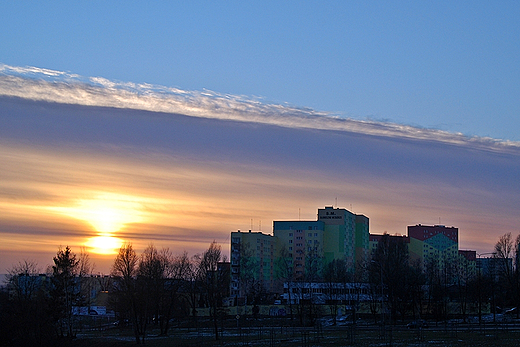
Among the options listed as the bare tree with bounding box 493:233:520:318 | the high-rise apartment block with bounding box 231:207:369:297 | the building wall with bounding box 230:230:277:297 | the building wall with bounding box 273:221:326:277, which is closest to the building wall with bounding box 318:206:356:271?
the high-rise apartment block with bounding box 231:207:369:297

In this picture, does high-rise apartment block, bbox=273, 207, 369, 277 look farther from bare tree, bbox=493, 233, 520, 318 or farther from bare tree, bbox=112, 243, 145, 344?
bare tree, bbox=112, 243, 145, 344

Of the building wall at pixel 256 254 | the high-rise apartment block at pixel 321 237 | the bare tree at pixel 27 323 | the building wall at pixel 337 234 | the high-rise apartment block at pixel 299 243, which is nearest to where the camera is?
the bare tree at pixel 27 323

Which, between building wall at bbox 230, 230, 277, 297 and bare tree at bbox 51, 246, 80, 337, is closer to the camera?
bare tree at bbox 51, 246, 80, 337

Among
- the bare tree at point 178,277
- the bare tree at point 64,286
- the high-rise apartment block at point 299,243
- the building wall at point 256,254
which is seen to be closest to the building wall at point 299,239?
the high-rise apartment block at point 299,243

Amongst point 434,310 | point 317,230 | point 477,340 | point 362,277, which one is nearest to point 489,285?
point 434,310

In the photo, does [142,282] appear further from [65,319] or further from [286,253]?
[286,253]

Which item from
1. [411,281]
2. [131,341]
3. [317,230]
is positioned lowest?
[131,341]

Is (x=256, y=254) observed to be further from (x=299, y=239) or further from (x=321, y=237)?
(x=321, y=237)

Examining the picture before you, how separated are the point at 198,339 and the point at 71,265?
89.1 ft

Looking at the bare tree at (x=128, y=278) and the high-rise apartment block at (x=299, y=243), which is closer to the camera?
the bare tree at (x=128, y=278)

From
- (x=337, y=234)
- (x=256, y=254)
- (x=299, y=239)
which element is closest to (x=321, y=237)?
(x=337, y=234)

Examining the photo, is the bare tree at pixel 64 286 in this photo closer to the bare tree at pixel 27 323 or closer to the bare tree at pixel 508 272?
the bare tree at pixel 27 323

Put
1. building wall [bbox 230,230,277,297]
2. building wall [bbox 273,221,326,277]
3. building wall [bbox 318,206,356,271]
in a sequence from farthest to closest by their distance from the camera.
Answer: building wall [bbox 318,206,356,271], building wall [bbox 273,221,326,277], building wall [bbox 230,230,277,297]

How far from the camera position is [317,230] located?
165 m
